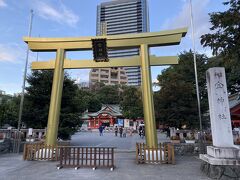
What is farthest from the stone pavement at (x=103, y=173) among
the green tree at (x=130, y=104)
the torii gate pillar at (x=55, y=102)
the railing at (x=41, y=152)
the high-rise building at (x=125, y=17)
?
the high-rise building at (x=125, y=17)

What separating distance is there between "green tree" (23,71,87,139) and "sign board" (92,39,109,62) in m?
6.37

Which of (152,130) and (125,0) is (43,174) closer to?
(152,130)

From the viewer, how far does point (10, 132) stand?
1294cm

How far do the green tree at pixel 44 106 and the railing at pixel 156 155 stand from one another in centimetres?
743

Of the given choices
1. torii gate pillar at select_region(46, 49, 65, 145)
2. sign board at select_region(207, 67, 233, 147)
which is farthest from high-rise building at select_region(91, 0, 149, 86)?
sign board at select_region(207, 67, 233, 147)

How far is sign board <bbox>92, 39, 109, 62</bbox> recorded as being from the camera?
10242 mm

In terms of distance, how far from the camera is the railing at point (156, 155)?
892 cm

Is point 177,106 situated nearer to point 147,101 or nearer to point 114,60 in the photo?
point 147,101

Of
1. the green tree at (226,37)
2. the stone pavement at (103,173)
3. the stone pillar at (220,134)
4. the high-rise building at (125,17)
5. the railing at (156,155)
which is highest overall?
the high-rise building at (125,17)

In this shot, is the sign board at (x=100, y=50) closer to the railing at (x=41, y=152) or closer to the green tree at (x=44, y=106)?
the railing at (x=41, y=152)

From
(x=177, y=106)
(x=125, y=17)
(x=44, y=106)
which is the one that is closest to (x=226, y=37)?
(x=177, y=106)

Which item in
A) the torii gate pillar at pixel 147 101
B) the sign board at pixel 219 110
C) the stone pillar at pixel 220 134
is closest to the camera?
the stone pillar at pixel 220 134

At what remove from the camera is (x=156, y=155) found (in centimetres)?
891

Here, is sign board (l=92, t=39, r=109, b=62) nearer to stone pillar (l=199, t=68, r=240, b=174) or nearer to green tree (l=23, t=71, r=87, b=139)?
stone pillar (l=199, t=68, r=240, b=174)
